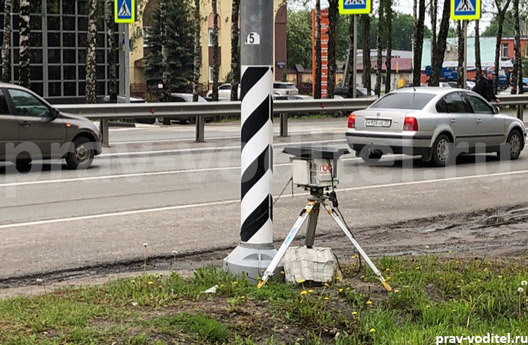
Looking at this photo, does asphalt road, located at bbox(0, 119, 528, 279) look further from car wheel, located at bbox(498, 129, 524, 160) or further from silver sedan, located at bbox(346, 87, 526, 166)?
silver sedan, located at bbox(346, 87, 526, 166)

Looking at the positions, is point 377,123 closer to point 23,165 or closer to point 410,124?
point 410,124

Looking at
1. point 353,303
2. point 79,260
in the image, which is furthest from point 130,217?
point 353,303

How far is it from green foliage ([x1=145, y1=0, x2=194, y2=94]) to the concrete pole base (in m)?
59.7

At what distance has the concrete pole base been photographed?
7.76 meters

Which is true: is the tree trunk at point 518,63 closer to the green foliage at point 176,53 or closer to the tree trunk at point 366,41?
the tree trunk at point 366,41

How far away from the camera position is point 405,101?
19.4 meters

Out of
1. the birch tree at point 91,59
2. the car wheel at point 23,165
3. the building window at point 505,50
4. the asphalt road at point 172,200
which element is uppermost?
the building window at point 505,50

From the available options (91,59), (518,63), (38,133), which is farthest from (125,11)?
(518,63)

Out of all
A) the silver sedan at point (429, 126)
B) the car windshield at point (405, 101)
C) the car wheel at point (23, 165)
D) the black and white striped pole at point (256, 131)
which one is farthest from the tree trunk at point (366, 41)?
the black and white striped pole at point (256, 131)

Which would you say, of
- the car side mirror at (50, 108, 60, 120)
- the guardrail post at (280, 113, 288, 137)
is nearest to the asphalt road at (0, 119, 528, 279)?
the car side mirror at (50, 108, 60, 120)

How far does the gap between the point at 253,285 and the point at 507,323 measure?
189 cm

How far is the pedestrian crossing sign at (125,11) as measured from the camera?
2841 cm

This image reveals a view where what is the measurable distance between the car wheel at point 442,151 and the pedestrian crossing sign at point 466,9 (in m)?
8.55

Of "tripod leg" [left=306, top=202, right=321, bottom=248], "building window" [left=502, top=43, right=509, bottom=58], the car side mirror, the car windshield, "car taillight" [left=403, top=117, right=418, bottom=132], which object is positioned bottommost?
"tripod leg" [left=306, top=202, right=321, bottom=248]
